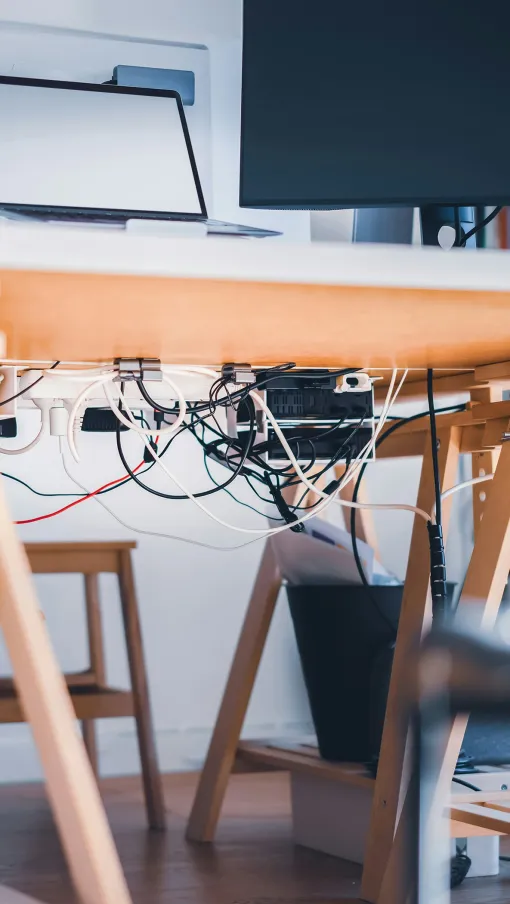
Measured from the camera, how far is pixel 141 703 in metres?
2.02

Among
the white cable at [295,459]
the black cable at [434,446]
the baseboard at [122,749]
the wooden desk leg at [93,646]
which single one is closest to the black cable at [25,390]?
the white cable at [295,459]

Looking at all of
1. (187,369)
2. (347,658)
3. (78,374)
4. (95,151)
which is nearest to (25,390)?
(78,374)

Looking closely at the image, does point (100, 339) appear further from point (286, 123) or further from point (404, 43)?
point (404, 43)

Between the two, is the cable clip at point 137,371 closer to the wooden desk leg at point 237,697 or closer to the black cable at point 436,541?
the black cable at point 436,541

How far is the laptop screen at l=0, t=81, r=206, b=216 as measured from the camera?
112 centimetres

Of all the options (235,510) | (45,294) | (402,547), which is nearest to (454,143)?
(45,294)

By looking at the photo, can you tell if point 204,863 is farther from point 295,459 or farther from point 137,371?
point 137,371

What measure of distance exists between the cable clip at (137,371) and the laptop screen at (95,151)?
181 millimetres

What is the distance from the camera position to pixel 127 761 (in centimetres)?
271

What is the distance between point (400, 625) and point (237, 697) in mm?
497

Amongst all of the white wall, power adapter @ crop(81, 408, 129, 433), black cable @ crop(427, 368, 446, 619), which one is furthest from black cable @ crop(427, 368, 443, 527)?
Result: the white wall

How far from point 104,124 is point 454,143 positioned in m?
0.42

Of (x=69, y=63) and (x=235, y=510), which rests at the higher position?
(x=69, y=63)

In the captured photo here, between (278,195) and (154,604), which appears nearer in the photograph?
(278,195)
